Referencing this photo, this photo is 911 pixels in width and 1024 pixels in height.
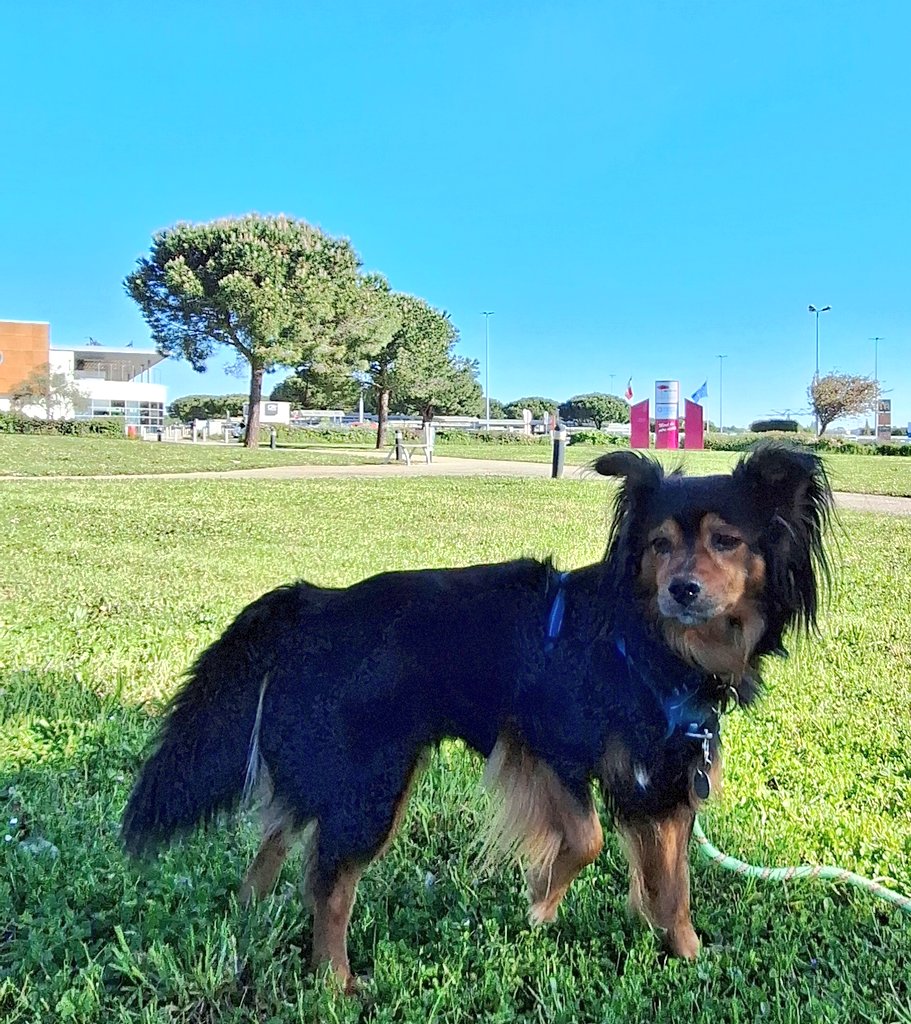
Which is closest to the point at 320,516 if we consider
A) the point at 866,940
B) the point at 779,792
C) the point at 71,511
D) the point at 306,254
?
the point at 71,511

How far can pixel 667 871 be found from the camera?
7.80 ft

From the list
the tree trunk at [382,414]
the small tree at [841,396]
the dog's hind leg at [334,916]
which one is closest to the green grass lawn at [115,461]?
the tree trunk at [382,414]

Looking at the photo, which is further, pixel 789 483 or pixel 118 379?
pixel 118 379

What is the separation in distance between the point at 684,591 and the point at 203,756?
1447mm

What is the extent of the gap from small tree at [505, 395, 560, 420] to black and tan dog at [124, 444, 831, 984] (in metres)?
91.2

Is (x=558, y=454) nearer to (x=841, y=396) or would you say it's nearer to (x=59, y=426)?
(x=59, y=426)

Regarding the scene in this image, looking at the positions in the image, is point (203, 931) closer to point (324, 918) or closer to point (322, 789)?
point (324, 918)

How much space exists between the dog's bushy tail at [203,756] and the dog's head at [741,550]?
116 centimetres

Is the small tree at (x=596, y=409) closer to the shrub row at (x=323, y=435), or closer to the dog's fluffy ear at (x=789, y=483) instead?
the shrub row at (x=323, y=435)

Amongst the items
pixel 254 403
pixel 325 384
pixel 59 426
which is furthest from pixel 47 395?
pixel 325 384

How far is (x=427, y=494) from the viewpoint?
14086 millimetres

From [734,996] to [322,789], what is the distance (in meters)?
1.25

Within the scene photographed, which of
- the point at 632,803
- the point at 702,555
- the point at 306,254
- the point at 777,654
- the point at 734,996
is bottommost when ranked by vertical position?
the point at 734,996

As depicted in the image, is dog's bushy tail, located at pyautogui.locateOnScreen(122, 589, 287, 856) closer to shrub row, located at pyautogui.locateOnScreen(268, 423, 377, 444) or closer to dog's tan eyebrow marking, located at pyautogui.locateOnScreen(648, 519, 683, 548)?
dog's tan eyebrow marking, located at pyautogui.locateOnScreen(648, 519, 683, 548)
